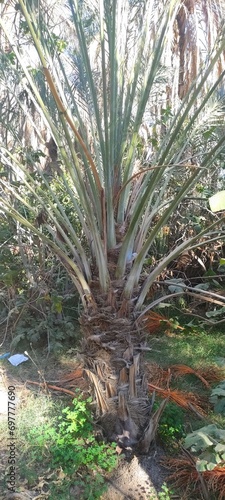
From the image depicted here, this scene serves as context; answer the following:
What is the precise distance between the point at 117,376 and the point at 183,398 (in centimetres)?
97

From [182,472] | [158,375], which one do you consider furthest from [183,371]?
[182,472]

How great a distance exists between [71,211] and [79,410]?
2.80 meters

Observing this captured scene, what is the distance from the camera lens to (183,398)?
3.11 metres

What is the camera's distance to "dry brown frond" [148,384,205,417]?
3023mm

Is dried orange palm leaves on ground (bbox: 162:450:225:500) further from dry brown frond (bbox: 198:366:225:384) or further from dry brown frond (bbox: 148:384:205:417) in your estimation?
dry brown frond (bbox: 198:366:225:384)

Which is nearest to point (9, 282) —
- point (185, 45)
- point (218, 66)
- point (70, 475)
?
point (70, 475)

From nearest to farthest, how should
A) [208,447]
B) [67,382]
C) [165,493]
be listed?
[208,447], [165,493], [67,382]

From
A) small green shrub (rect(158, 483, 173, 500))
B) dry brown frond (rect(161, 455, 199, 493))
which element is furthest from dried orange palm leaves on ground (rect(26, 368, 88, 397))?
small green shrub (rect(158, 483, 173, 500))

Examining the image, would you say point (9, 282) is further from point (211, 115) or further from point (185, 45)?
point (185, 45)

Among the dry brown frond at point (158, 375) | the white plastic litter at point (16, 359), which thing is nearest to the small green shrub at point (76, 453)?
the dry brown frond at point (158, 375)

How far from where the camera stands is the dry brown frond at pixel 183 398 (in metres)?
3.02

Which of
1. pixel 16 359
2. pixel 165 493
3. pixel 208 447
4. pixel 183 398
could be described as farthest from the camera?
pixel 16 359

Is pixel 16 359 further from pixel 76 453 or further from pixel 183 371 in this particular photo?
Answer: pixel 76 453

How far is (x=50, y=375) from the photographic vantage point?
371 cm
